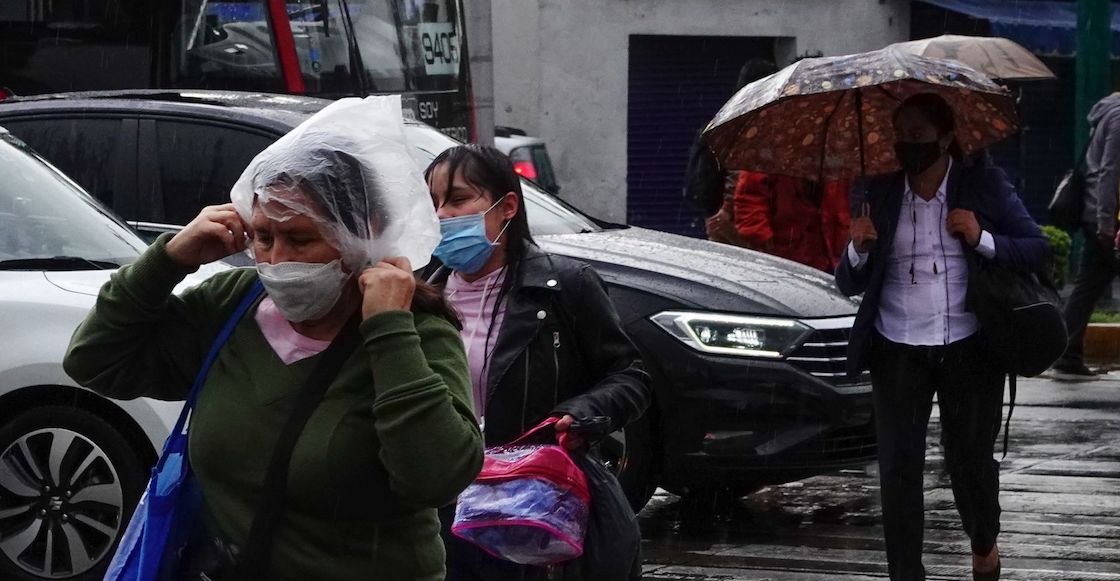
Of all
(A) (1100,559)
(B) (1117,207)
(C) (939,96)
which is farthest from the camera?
(B) (1117,207)

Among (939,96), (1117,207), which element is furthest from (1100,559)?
(1117,207)

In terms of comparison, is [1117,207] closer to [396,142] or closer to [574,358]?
[574,358]

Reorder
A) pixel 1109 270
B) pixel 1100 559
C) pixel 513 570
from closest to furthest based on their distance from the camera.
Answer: pixel 513 570, pixel 1100 559, pixel 1109 270

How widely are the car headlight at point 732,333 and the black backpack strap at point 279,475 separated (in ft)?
14.0

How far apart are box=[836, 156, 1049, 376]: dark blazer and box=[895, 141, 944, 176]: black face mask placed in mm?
81

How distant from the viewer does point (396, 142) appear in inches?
114

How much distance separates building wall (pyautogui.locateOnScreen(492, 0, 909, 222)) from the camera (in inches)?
931

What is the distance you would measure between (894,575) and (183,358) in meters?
3.35

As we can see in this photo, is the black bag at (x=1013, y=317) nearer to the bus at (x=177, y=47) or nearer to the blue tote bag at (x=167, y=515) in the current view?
the blue tote bag at (x=167, y=515)

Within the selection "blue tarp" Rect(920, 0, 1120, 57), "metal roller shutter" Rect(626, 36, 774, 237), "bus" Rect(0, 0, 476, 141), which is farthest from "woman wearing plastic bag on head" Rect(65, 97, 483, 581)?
"metal roller shutter" Rect(626, 36, 774, 237)

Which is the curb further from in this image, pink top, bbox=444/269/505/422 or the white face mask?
the white face mask

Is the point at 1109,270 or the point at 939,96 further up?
the point at 939,96

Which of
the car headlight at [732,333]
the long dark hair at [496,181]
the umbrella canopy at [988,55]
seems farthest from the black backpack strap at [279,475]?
the umbrella canopy at [988,55]

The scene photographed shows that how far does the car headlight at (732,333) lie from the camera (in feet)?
22.7
